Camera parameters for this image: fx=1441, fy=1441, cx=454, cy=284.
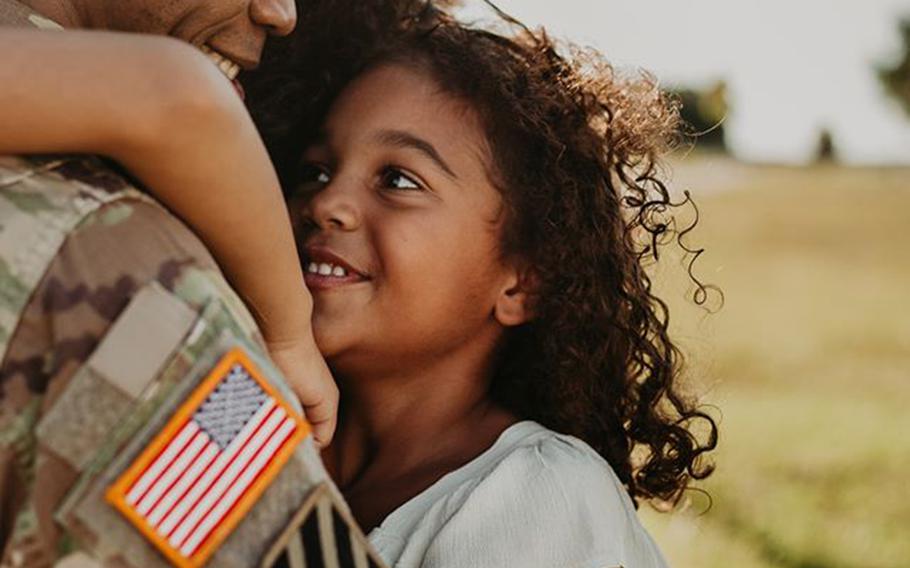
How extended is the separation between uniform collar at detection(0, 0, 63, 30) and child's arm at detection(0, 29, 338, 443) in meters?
0.21

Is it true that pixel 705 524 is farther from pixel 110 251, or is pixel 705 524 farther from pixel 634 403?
pixel 110 251

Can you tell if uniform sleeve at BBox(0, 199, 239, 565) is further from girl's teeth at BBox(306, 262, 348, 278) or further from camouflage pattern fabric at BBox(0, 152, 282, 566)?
girl's teeth at BBox(306, 262, 348, 278)

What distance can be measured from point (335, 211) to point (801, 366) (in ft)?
49.1

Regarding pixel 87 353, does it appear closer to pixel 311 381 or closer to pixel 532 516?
pixel 311 381

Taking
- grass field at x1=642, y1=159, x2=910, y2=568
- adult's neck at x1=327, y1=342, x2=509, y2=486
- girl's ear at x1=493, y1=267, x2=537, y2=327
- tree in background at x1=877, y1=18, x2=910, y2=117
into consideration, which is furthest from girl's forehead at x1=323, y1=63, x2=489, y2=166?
tree in background at x1=877, y1=18, x2=910, y2=117

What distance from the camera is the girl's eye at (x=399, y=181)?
288cm

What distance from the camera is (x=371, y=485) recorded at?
9.54 ft

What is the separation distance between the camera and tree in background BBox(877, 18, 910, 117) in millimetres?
56969

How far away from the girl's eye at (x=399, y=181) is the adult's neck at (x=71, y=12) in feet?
3.48

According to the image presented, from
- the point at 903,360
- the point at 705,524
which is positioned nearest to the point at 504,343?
the point at 705,524

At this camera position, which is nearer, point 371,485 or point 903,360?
point 371,485

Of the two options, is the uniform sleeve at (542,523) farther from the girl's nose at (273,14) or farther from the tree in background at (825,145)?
the tree in background at (825,145)

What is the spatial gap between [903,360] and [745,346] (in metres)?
1.90

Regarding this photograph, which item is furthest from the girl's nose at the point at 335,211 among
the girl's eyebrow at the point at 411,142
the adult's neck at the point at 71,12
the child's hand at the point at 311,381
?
the adult's neck at the point at 71,12
